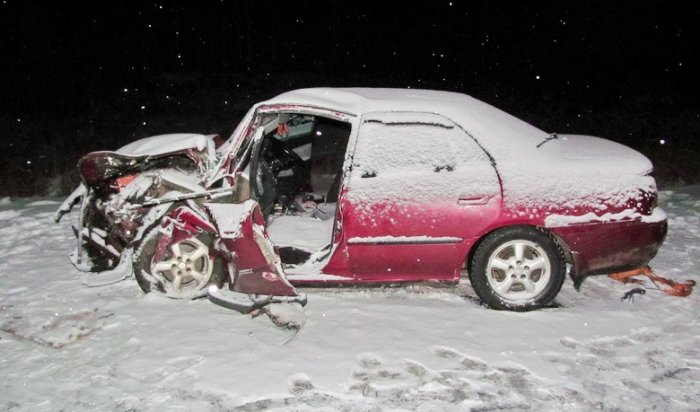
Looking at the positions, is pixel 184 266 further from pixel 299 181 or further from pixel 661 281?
pixel 661 281

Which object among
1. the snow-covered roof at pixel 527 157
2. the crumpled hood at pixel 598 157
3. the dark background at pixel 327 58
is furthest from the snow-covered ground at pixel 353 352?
the dark background at pixel 327 58

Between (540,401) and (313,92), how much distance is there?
2.94m

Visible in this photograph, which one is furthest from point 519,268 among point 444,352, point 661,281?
point 661,281

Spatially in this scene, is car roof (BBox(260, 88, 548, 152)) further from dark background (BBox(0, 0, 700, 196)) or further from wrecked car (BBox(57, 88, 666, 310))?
dark background (BBox(0, 0, 700, 196))

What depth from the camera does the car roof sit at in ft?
14.8

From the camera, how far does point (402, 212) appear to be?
4.38 metres

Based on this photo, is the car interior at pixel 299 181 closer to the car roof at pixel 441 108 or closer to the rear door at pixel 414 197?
the car roof at pixel 441 108

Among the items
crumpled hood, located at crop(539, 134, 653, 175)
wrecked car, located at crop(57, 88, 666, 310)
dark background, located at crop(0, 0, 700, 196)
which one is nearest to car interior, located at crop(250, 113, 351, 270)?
wrecked car, located at crop(57, 88, 666, 310)

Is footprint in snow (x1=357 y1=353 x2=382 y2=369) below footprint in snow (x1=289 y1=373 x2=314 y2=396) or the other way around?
the other way around

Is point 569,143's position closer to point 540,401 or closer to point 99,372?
point 540,401

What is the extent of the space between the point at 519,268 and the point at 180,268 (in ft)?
8.81

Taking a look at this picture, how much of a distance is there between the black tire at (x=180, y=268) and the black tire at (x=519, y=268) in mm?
2089

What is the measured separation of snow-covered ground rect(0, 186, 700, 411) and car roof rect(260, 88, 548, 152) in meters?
1.37

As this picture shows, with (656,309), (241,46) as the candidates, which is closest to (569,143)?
(656,309)
